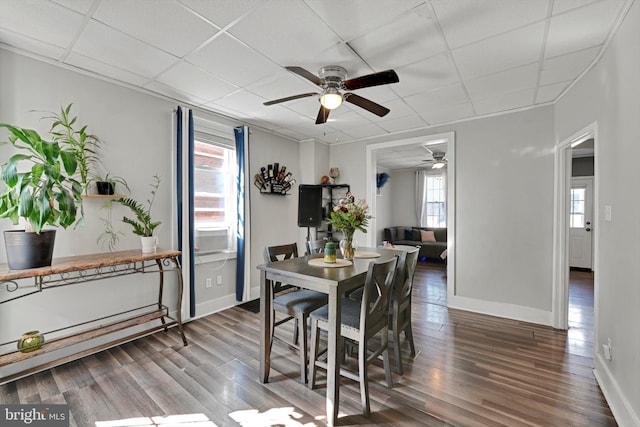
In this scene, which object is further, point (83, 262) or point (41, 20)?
point (83, 262)

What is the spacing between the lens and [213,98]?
3.17 meters

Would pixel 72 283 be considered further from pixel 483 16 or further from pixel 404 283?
pixel 483 16

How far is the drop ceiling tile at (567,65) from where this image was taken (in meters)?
2.25

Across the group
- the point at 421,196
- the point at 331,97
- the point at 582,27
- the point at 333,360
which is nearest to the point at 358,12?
the point at 331,97

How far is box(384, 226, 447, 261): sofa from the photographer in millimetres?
6930

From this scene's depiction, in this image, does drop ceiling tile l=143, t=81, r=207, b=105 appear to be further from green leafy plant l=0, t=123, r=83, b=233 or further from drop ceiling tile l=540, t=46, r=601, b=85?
drop ceiling tile l=540, t=46, r=601, b=85

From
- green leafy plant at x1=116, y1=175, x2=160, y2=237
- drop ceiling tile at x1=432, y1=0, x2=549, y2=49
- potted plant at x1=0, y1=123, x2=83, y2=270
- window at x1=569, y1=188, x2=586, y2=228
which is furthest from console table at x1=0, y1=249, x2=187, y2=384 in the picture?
window at x1=569, y1=188, x2=586, y2=228

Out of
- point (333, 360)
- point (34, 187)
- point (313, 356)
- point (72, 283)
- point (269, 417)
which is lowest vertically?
point (269, 417)

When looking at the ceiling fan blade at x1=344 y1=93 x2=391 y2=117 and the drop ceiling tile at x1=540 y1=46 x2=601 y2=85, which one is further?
the ceiling fan blade at x1=344 y1=93 x2=391 y2=117

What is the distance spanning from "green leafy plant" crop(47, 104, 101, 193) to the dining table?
1.91 m

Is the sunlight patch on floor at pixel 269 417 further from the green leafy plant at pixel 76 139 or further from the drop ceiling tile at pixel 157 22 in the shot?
the drop ceiling tile at pixel 157 22

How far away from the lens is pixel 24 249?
1960 mm

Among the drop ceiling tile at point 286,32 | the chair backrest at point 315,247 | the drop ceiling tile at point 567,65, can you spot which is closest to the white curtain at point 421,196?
the drop ceiling tile at point 567,65

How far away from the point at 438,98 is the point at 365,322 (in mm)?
2628
